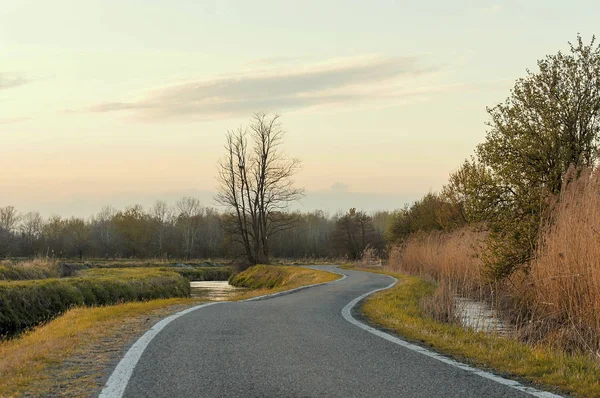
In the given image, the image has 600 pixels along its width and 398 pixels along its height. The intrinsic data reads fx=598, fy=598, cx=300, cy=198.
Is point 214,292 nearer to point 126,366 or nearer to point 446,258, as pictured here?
point 446,258

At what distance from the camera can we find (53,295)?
78.1 feet

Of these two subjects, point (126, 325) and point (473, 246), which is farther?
point (473, 246)

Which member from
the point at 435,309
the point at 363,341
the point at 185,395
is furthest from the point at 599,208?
the point at 185,395

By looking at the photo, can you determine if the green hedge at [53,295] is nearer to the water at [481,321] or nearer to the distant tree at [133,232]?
the water at [481,321]

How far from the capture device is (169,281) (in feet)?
112

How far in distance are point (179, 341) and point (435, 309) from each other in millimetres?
7437

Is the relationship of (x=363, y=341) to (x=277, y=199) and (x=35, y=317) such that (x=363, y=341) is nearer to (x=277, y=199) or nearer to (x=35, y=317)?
(x=35, y=317)

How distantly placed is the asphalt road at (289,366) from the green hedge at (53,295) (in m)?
12.3

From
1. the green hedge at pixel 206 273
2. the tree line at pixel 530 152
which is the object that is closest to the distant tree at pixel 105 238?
the green hedge at pixel 206 273

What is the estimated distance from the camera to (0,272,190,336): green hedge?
68.7ft

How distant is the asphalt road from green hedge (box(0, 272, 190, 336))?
12292 millimetres

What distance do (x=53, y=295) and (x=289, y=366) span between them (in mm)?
19342

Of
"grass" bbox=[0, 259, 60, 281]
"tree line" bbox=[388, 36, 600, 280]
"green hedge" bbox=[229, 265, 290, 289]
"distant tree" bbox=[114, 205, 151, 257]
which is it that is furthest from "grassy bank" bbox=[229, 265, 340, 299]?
"distant tree" bbox=[114, 205, 151, 257]

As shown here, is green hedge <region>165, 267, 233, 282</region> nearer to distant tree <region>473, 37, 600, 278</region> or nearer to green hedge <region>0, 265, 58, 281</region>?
green hedge <region>0, 265, 58, 281</region>
